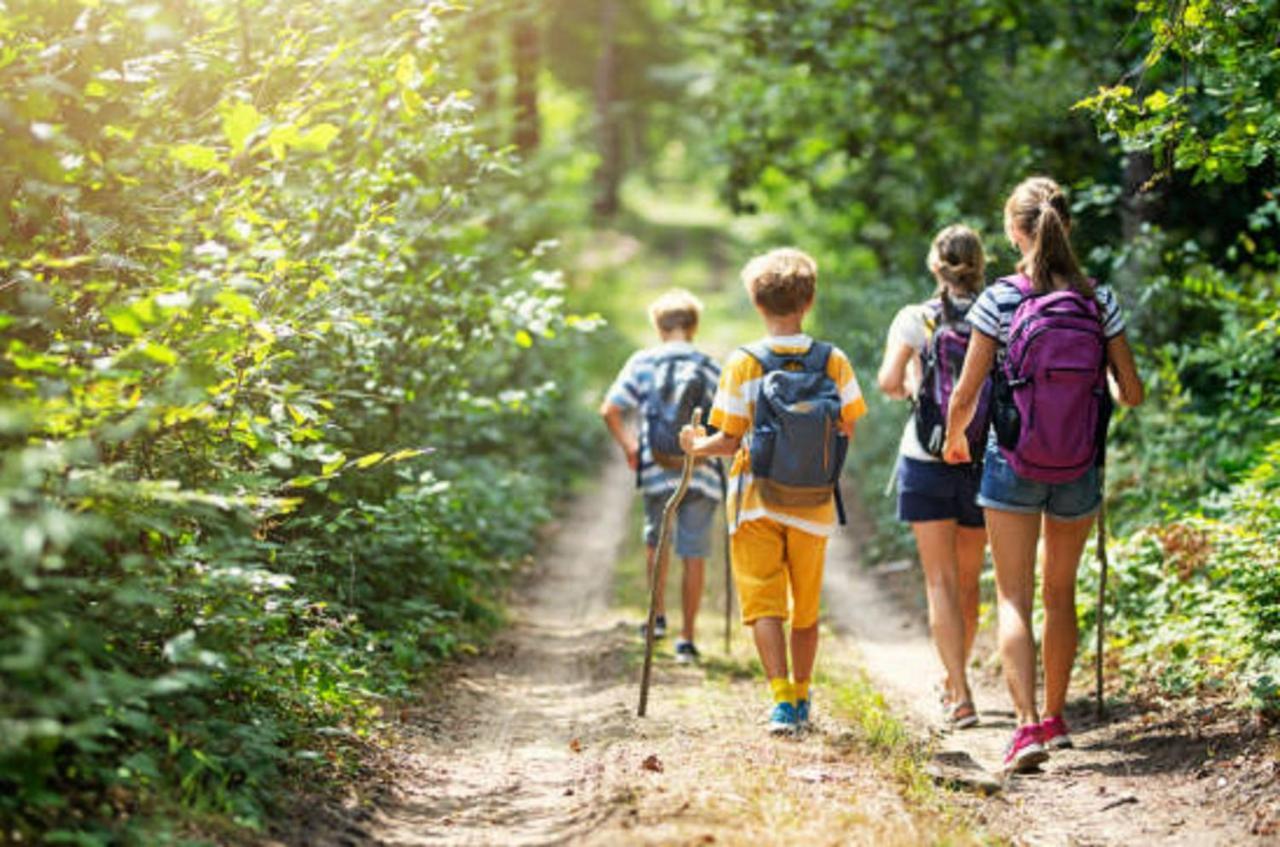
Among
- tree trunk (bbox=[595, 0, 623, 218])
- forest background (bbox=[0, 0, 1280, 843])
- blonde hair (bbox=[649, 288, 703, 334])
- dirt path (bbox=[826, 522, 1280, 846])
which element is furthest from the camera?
tree trunk (bbox=[595, 0, 623, 218])

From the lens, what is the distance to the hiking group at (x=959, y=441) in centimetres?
584

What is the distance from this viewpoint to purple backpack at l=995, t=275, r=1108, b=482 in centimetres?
577

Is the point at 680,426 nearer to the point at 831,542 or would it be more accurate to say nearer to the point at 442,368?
the point at 442,368

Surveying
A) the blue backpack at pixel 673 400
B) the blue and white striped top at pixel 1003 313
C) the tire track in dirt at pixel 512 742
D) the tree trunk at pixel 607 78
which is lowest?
the tire track in dirt at pixel 512 742

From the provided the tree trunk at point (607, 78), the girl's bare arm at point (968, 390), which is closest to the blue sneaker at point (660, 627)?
the girl's bare arm at point (968, 390)

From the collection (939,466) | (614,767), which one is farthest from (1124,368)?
(614,767)

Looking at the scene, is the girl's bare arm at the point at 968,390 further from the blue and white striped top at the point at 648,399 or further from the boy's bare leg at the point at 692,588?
Answer: the boy's bare leg at the point at 692,588

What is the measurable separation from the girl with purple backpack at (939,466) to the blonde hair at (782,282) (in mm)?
682

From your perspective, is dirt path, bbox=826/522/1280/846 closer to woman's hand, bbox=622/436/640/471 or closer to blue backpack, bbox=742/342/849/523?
blue backpack, bbox=742/342/849/523

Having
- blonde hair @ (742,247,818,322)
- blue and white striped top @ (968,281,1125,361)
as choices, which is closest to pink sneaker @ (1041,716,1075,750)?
blue and white striped top @ (968,281,1125,361)

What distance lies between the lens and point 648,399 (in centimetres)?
848

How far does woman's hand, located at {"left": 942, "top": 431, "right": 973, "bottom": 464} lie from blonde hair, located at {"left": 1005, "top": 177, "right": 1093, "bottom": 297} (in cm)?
79

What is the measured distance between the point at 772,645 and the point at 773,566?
0.37 m

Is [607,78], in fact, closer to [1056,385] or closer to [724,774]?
[1056,385]
